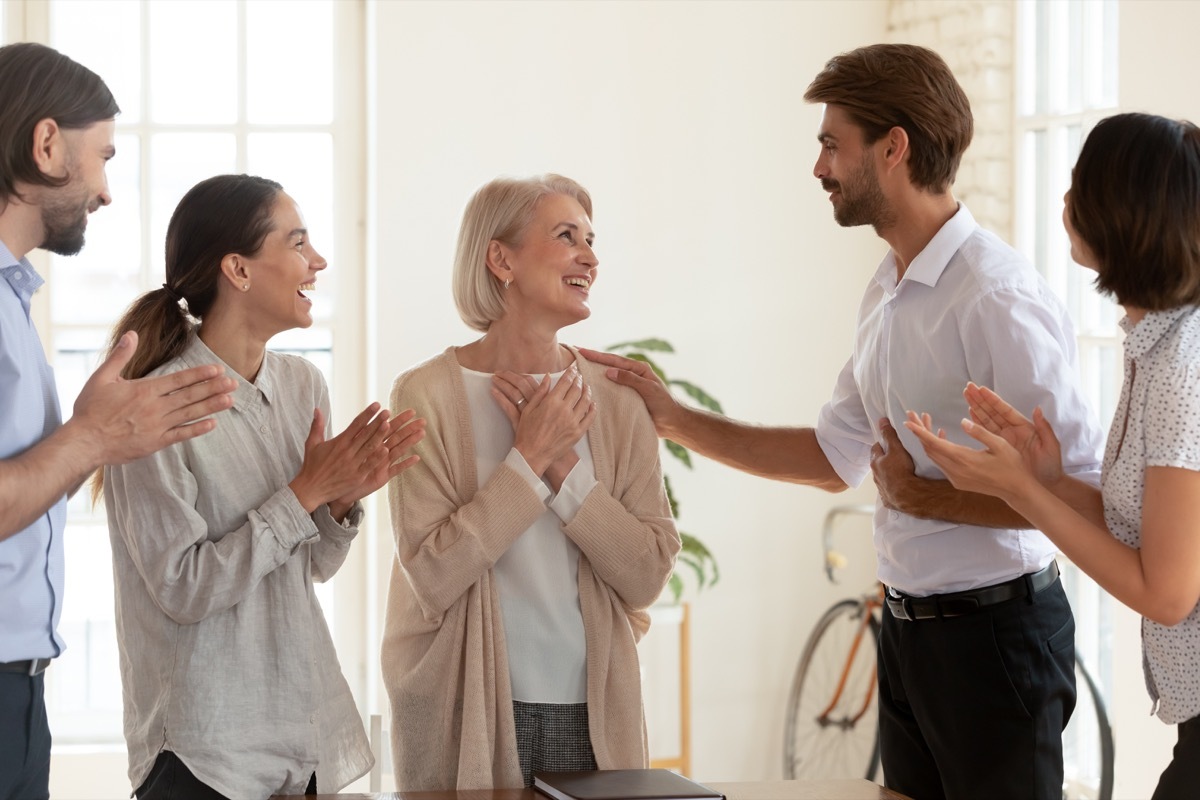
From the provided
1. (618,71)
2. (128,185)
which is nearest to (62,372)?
(128,185)

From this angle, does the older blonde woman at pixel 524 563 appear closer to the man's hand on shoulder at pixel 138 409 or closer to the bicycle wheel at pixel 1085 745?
the man's hand on shoulder at pixel 138 409

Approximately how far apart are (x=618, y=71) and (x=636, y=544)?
2889mm

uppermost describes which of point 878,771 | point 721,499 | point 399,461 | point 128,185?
point 128,185

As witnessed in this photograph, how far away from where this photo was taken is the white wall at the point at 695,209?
4.57 m

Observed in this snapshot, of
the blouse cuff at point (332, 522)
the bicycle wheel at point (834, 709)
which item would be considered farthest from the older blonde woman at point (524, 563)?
the bicycle wheel at point (834, 709)

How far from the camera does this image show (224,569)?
195cm

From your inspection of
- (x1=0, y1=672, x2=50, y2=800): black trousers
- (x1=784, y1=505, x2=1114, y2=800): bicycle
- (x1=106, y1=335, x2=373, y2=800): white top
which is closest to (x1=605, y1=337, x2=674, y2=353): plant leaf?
(x1=784, y1=505, x2=1114, y2=800): bicycle

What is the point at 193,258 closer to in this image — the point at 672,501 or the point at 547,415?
the point at 547,415

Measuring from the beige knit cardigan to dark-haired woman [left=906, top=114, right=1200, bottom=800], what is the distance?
0.62 m

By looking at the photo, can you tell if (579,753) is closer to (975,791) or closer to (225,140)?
(975,791)

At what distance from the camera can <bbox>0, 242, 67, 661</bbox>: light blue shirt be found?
1.80m

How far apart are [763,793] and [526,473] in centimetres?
68

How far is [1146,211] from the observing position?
1826 mm

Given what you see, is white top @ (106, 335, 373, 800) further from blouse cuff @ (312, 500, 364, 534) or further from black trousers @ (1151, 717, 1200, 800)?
black trousers @ (1151, 717, 1200, 800)
